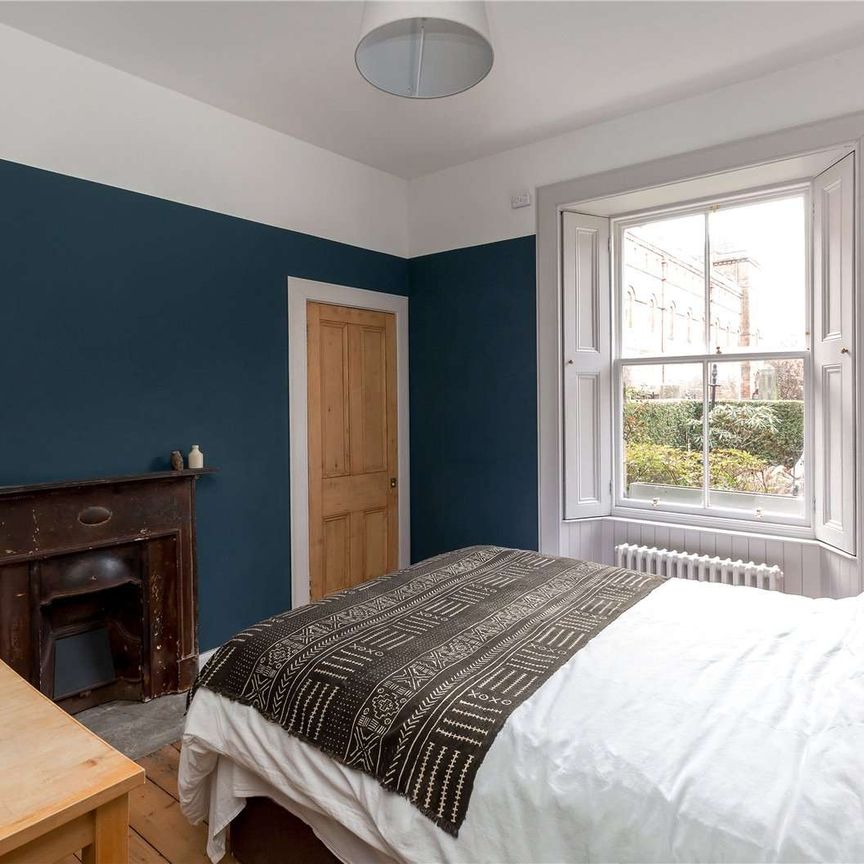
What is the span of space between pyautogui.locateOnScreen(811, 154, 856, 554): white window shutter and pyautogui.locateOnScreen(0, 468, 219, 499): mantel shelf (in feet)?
10.3

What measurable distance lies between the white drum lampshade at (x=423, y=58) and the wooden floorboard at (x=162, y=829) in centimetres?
259

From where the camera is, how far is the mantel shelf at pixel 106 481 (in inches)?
100.0

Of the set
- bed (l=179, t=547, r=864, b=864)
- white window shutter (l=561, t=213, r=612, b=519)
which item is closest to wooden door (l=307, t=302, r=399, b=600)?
white window shutter (l=561, t=213, r=612, b=519)

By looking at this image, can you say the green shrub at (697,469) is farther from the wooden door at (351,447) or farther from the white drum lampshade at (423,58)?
the white drum lampshade at (423,58)

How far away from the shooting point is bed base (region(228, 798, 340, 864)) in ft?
5.57

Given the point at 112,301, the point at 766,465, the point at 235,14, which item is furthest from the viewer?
the point at 766,465

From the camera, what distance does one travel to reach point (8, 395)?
2.63 m

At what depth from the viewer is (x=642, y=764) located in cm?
124

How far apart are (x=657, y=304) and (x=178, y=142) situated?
113 inches

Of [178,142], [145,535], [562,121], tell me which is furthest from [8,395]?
[562,121]

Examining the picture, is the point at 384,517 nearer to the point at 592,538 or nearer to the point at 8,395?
the point at 592,538

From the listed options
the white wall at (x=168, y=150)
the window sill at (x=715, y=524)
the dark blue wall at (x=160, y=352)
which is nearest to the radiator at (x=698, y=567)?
the window sill at (x=715, y=524)

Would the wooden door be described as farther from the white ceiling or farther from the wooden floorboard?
the wooden floorboard

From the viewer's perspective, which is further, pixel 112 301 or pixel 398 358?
pixel 398 358
